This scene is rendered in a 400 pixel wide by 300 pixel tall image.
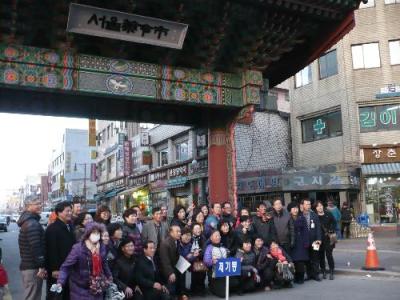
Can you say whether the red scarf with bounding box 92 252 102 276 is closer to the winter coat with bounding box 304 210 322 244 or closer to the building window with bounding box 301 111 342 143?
the winter coat with bounding box 304 210 322 244

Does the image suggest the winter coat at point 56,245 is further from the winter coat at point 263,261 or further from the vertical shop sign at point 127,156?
the vertical shop sign at point 127,156

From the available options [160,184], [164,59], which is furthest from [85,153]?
[164,59]

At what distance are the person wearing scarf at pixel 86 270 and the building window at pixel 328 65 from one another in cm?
2075

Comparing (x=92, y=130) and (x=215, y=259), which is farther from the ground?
(x=92, y=130)

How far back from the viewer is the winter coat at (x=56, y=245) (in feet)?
22.8

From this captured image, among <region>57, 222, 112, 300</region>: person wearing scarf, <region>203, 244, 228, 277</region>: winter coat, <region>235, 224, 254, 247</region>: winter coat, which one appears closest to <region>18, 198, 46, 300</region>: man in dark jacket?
<region>57, 222, 112, 300</region>: person wearing scarf

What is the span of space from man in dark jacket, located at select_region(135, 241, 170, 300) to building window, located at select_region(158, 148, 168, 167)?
945 inches

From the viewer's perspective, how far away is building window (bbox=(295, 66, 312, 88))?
25.7 m

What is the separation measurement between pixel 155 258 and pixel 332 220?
4.72 metres

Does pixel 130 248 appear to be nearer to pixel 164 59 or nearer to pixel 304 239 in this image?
pixel 304 239

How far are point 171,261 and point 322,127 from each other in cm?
1806

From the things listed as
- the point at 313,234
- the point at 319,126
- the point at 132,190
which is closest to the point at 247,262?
the point at 313,234

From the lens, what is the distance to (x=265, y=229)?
10.3 metres

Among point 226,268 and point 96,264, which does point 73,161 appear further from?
point 96,264
